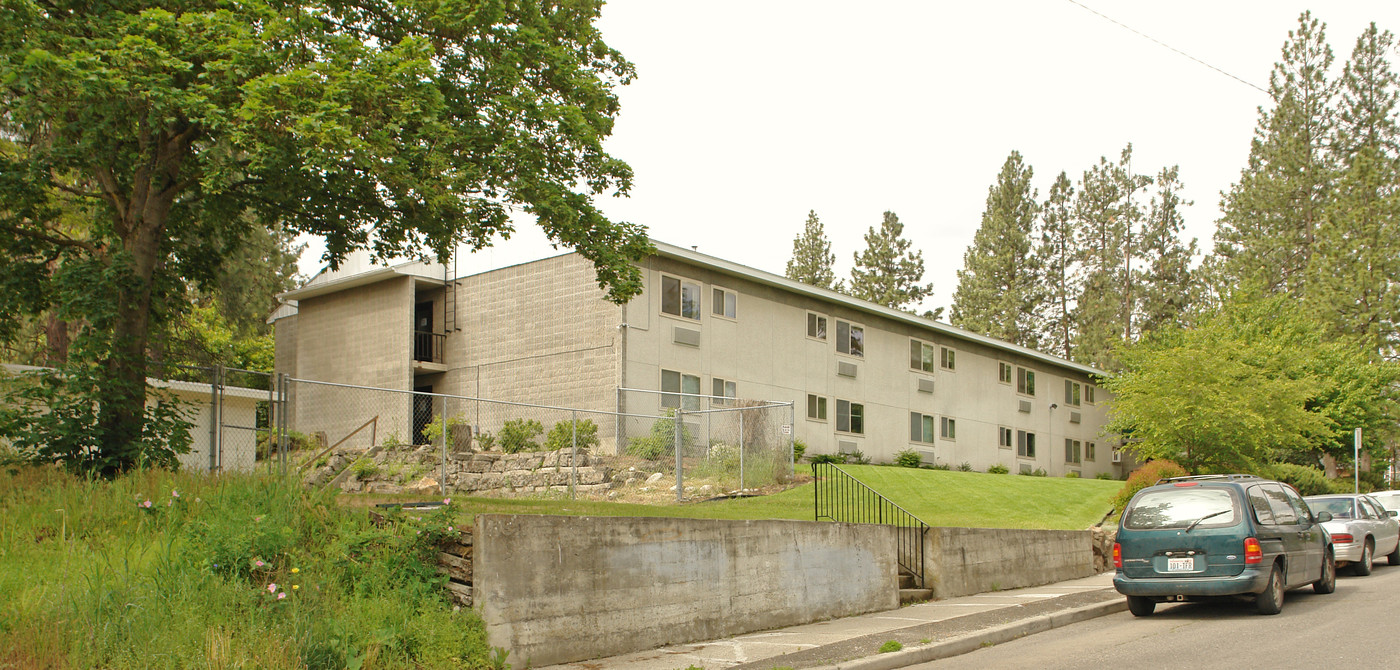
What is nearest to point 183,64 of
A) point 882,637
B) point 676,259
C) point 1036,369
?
point 882,637

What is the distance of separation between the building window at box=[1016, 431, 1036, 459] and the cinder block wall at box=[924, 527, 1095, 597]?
81.6 ft

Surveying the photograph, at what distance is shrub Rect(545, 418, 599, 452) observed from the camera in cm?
2369

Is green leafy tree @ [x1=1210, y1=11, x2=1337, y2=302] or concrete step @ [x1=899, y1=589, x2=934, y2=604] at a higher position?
green leafy tree @ [x1=1210, y1=11, x2=1337, y2=302]

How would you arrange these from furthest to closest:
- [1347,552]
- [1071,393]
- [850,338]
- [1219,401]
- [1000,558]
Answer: [1071,393] < [850,338] < [1219,401] < [1347,552] < [1000,558]

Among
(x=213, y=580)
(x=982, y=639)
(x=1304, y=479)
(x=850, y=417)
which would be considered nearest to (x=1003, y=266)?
(x=1304, y=479)

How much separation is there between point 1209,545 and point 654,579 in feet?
22.0

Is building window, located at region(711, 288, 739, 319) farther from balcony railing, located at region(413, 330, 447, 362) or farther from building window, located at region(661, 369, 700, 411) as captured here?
balcony railing, located at region(413, 330, 447, 362)

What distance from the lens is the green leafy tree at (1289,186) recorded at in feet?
179

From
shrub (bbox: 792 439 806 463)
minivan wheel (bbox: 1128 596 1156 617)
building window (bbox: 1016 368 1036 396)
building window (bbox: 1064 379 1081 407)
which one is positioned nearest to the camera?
minivan wheel (bbox: 1128 596 1156 617)

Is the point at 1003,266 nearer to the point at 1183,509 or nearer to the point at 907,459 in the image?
the point at 907,459

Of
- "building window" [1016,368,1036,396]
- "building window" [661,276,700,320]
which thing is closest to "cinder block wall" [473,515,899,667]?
"building window" [661,276,700,320]

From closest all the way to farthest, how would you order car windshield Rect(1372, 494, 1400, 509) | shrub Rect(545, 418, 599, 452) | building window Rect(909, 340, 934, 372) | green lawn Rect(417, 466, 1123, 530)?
green lawn Rect(417, 466, 1123, 530) < shrub Rect(545, 418, 599, 452) < car windshield Rect(1372, 494, 1400, 509) < building window Rect(909, 340, 934, 372)

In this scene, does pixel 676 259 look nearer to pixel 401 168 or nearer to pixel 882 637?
pixel 401 168

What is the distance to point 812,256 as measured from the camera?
66562 millimetres
